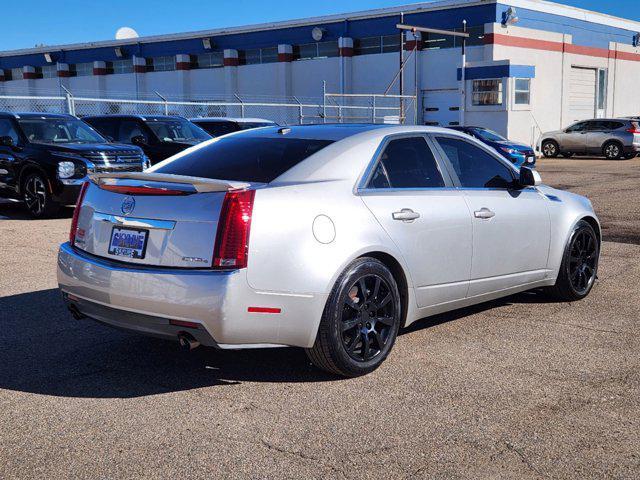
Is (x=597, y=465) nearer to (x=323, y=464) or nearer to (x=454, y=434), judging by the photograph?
(x=454, y=434)

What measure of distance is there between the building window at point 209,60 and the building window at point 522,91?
65.9 feet

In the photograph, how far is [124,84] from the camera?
50.9 metres

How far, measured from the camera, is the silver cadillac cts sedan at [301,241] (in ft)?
14.1

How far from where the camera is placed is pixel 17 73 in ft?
190

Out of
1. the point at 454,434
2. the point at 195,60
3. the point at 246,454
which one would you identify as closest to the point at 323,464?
the point at 246,454

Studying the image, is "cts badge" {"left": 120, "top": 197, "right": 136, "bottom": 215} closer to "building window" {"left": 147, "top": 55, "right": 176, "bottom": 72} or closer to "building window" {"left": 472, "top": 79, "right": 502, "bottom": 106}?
"building window" {"left": 472, "top": 79, "right": 502, "bottom": 106}

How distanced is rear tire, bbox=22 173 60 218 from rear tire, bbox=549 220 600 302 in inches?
330

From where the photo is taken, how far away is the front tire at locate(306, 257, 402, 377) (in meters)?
4.55

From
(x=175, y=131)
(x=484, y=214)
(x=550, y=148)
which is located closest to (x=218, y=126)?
(x=175, y=131)

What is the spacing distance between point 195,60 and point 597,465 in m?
46.9

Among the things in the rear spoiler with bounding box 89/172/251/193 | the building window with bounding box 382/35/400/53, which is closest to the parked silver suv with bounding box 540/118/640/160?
the building window with bounding box 382/35/400/53

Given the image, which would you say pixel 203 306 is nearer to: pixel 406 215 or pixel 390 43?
pixel 406 215

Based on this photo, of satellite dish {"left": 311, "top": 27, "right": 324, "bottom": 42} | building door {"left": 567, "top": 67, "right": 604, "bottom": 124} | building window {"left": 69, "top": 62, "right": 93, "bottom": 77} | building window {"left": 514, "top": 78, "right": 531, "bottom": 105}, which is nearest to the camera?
building window {"left": 514, "top": 78, "right": 531, "bottom": 105}

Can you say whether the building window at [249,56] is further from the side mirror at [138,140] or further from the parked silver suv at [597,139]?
the side mirror at [138,140]
